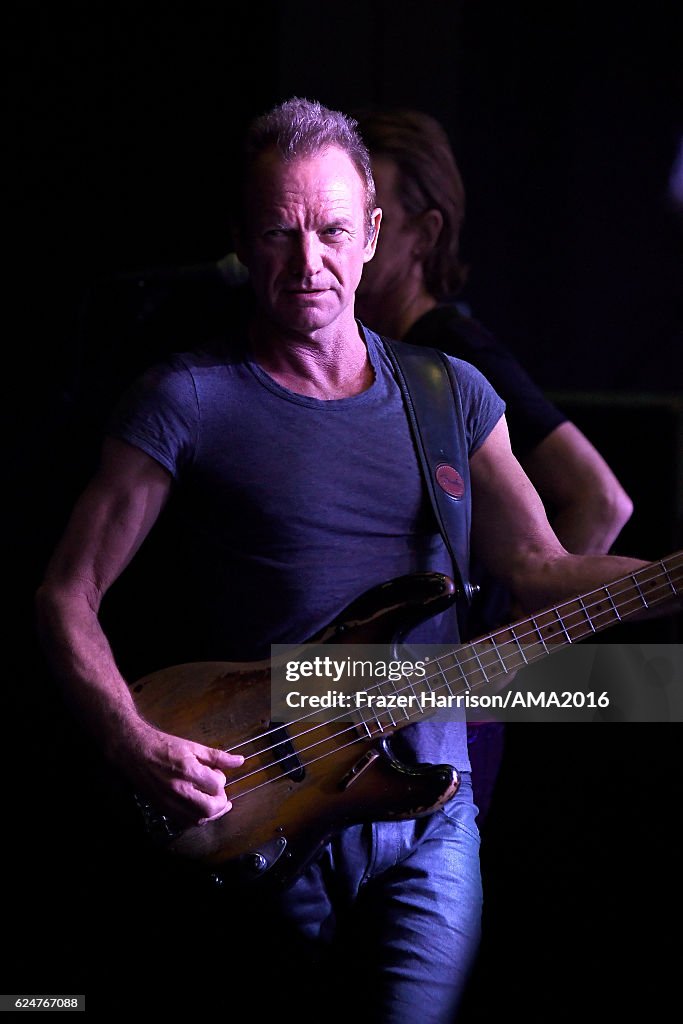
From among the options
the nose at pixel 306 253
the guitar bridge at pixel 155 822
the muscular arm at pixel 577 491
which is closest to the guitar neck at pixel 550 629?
the muscular arm at pixel 577 491

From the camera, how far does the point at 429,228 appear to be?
147 cm

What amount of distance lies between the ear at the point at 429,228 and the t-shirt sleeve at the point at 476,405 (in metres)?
0.25

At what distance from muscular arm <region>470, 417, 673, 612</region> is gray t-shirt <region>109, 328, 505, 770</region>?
0.24 feet

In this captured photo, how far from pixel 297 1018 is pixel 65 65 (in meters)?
1.30

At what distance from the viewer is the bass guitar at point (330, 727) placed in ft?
3.83

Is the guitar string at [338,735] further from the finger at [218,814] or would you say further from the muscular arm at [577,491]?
the muscular arm at [577,491]

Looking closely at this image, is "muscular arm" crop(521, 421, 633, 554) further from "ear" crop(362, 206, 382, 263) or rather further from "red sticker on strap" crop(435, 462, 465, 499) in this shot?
"ear" crop(362, 206, 382, 263)

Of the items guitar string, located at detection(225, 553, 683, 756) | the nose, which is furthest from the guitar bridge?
the nose

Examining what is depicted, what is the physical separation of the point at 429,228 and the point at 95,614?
0.71 meters

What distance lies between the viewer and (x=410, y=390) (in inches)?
49.2

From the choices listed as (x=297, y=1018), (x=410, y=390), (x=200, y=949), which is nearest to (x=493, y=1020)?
(x=297, y=1018)

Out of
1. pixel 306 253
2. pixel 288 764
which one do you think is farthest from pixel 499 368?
pixel 288 764

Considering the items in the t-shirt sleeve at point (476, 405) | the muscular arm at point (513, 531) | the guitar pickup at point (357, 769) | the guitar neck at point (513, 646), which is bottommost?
the guitar pickup at point (357, 769)

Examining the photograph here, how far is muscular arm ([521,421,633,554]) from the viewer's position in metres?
1.45
